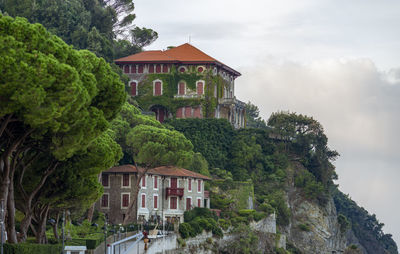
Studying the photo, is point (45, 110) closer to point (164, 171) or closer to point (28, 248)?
point (28, 248)

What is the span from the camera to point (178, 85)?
4560 inches

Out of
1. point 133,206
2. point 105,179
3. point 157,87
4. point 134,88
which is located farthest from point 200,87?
point 133,206

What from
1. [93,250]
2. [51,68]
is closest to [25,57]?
[51,68]

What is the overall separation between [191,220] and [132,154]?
9.99 m

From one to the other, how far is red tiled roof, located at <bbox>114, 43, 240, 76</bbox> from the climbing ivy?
1358 millimetres

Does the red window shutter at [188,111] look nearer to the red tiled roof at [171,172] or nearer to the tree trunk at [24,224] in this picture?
the red tiled roof at [171,172]

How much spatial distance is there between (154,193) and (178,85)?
2988 cm

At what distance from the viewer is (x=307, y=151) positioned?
118438mm

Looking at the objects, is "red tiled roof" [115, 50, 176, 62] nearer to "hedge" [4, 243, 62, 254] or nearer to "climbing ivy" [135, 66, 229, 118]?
"climbing ivy" [135, 66, 229, 118]

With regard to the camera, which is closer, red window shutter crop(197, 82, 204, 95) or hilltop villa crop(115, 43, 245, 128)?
hilltop villa crop(115, 43, 245, 128)

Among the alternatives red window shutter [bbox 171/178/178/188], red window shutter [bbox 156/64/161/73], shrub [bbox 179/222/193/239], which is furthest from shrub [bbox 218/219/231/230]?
red window shutter [bbox 156/64/161/73]

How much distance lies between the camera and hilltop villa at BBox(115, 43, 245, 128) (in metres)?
115

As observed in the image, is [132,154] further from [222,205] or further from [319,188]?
[319,188]

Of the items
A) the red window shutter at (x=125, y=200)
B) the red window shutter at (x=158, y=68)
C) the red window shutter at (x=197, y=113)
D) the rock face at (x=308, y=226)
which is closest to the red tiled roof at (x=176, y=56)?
the red window shutter at (x=158, y=68)
